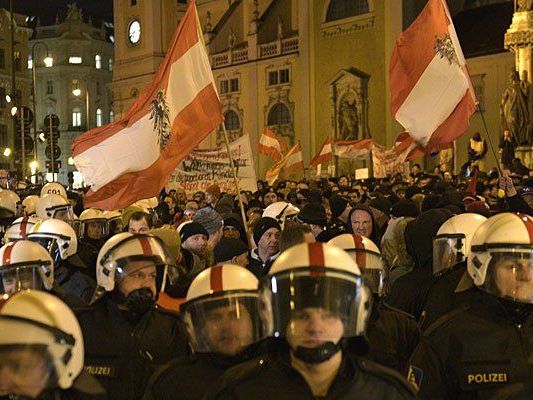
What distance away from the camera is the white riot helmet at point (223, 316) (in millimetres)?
4180

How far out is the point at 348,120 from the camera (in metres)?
45.1

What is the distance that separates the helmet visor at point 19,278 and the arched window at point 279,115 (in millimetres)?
43024

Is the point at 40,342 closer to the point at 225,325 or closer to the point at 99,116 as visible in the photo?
the point at 225,325

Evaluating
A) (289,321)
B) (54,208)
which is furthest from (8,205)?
(289,321)

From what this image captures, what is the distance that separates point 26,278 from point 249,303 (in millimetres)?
2254

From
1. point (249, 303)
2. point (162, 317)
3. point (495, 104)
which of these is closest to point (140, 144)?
point (162, 317)

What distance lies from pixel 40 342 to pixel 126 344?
1743mm

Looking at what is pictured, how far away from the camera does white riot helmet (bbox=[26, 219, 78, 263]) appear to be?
808 cm

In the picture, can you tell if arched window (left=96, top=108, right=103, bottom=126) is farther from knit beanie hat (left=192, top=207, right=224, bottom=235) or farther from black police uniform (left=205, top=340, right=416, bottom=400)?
black police uniform (left=205, top=340, right=416, bottom=400)

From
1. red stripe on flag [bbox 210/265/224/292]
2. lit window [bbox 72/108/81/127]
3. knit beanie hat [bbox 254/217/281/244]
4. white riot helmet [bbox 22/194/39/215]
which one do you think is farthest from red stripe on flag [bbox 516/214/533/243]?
lit window [bbox 72/108/81/127]

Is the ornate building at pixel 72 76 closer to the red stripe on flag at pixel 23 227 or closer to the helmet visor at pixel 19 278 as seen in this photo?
the red stripe on flag at pixel 23 227

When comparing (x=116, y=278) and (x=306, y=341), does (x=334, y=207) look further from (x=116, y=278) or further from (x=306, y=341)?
(x=306, y=341)

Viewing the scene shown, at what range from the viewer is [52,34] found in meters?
106

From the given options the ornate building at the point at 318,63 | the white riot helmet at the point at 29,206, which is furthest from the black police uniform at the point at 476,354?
the ornate building at the point at 318,63
